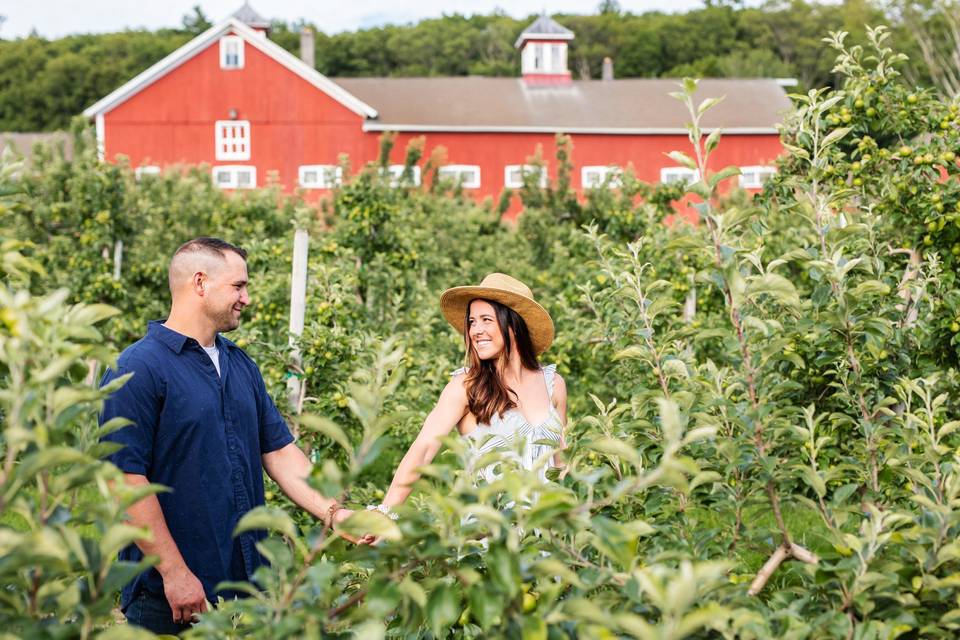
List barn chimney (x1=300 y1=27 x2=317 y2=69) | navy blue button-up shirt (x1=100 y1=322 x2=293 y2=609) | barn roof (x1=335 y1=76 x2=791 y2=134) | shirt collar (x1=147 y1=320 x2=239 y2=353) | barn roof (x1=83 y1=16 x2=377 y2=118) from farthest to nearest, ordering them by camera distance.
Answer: barn chimney (x1=300 y1=27 x2=317 y2=69)
barn roof (x1=335 y1=76 x2=791 y2=134)
barn roof (x1=83 y1=16 x2=377 y2=118)
shirt collar (x1=147 y1=320 x2=239 y2=353)
navy blue button-up shirt (x1=100 y1=322 x2=293 y2=609)

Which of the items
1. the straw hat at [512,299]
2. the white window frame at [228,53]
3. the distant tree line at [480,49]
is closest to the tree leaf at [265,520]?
the straw hat at [512,299]

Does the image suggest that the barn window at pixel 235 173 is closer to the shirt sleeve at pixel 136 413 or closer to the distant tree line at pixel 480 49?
the shirt sleeve at pixel 136 413

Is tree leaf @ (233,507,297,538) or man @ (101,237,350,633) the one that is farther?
man @ (101,237,350,633)

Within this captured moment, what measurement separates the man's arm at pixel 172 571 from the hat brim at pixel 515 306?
4.34ft

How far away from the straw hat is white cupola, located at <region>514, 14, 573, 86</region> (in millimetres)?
32791

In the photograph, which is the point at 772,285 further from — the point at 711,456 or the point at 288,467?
the point at 288,467

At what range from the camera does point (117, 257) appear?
10.5m

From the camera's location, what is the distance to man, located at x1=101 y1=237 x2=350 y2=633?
3225mm

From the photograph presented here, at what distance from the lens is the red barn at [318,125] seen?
30688mm

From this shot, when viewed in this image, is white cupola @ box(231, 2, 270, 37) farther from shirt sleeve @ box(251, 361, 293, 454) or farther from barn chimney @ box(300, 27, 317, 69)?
shirt sleeve @ box(251, 361, 293, 454)

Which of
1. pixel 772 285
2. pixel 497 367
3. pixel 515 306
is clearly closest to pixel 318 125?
pixel 515 306

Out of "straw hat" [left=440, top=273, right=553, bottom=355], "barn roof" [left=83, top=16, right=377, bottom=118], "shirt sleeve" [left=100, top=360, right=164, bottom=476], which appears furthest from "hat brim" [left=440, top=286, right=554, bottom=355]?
"barn roof" [left=83, top=16, right=377, bottom=118]

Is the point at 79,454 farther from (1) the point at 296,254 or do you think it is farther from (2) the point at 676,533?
(1) the point at 296,254

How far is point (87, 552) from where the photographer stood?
1.65 metres
